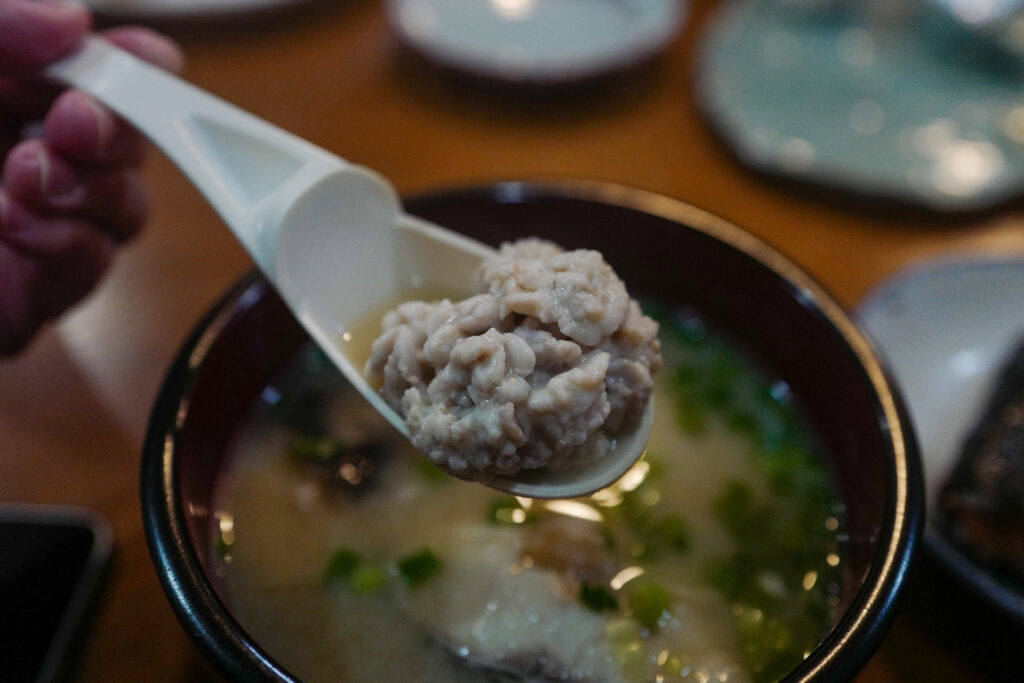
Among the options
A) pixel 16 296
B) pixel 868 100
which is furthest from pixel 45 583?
pixel 868 100

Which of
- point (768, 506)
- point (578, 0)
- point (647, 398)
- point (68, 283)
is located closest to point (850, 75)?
point (578, 0)

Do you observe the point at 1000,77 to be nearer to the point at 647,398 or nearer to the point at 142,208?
the point at 647,398

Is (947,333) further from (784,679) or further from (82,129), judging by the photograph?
(82,129)

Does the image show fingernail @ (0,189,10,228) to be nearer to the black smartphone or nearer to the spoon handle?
Result: the spoon handle

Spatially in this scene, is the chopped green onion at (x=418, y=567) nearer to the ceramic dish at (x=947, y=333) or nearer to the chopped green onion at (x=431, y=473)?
the chopped green onion at (x=431, y=473)

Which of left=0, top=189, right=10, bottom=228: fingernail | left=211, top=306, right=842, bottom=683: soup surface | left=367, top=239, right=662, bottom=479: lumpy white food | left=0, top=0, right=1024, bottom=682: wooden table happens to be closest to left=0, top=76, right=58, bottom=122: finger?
left=0, top=189, right=10, bottom=228: fingernail
